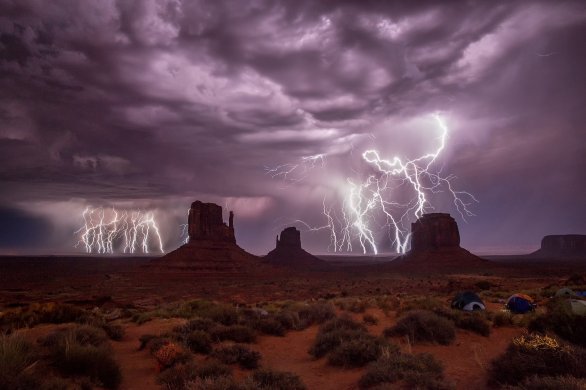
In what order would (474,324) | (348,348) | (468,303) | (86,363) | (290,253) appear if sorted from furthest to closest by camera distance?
(290,253)
(468,303)
(474,324)
(348,348)
(86,363)

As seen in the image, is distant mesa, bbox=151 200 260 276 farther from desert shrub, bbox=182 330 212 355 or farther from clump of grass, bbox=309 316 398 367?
clump of grass, bbox=309 316 398 367

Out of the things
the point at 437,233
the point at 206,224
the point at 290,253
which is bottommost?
the point at 290,253

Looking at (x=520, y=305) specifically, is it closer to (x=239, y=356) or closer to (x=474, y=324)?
(x=474, y=324)

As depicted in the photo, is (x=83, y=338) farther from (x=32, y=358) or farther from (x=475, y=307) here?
(x=475, y=307)

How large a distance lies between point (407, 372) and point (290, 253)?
123m

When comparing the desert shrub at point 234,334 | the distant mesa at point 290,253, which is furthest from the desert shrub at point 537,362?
the distant mesa at point 290,253

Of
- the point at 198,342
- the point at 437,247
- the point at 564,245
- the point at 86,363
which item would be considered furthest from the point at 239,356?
the point at 564,245

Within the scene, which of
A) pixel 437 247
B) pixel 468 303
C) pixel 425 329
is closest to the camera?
A: pixel 425 329

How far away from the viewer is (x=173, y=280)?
65.1m

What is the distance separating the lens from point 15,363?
19.5 feet

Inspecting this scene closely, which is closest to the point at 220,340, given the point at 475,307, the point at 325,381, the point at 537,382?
the point at 325,381

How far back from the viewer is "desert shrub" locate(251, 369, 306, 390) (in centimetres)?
693

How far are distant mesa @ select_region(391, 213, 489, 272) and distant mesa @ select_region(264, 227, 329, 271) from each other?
2973 centimetres

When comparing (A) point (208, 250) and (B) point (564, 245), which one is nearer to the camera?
(A) point (208, 250)
